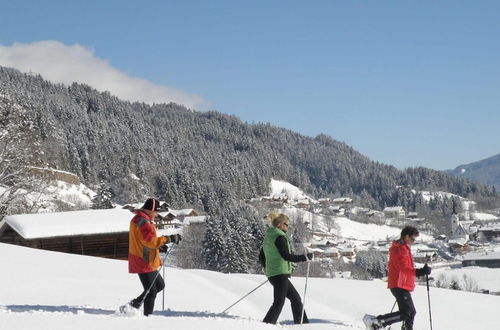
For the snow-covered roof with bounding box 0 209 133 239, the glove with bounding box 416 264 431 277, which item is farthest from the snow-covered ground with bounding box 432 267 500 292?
the glove with bounding box 416 264 431 277

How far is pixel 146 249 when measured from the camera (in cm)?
712

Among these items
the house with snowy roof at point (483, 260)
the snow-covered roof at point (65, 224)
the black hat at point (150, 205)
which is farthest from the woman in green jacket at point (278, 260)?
the house with snowy roof at point (483, 260)

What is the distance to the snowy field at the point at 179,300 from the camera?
21.3ft

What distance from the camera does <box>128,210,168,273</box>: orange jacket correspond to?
7.02 meters

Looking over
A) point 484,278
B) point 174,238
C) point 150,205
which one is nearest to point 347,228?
point 484,278

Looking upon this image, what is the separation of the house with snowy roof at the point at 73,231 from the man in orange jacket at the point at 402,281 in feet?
59.2

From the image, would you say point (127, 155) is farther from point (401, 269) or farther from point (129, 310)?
point (401, 269)

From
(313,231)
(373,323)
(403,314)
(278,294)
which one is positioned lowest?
(373,323)

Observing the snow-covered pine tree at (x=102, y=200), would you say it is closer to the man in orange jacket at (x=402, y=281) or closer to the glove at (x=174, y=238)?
the glove at (x=174, y=238)

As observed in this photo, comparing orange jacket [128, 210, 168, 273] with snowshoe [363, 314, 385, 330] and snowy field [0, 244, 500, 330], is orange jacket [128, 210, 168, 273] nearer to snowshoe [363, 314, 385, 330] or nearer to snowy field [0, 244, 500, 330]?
snowy field [0, 244, 500, 330]

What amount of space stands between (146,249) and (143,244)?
0.29ft

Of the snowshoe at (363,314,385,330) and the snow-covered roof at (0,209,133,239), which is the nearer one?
the snowshoe at (363,314,385,330)

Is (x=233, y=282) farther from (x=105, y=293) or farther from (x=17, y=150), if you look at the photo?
(x=17, y=150)

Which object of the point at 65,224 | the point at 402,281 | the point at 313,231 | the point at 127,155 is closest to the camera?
the point at 402,281
